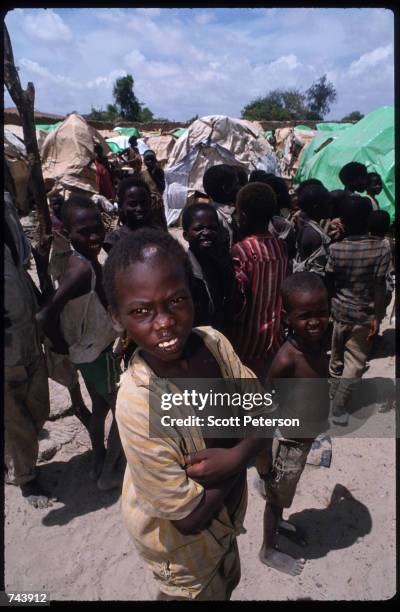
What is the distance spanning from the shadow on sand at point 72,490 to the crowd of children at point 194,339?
0.08 m

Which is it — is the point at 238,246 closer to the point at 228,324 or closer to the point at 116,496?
the point at 228,324

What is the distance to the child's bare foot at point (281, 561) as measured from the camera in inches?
→ 78.4

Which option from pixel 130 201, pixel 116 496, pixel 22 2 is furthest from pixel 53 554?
pixel 22 2

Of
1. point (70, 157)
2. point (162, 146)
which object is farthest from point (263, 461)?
point (162, 146)

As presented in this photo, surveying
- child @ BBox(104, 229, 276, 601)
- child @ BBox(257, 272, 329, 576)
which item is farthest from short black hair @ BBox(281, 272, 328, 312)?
child @ BBox(104, 229, 276, 601)

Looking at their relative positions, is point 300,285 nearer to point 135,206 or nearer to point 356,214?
point 356,214

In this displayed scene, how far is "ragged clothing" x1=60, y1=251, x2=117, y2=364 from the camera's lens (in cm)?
218

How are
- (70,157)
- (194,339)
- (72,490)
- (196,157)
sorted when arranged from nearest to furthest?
(194,339)
(72,490)
(196,157)
(70,157)

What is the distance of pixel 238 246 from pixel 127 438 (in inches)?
58.0

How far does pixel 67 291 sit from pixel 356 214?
1918mm

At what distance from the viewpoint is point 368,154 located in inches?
307

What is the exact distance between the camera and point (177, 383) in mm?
1119

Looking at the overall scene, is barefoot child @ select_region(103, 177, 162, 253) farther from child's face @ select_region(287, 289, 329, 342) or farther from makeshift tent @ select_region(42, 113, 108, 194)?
makeshift tent @ select_region(42, 113, 108, 194)
